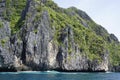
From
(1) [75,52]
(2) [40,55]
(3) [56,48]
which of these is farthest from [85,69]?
(2) [40,55]

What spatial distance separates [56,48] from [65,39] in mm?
10556

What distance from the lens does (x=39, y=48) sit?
167375 millimetres

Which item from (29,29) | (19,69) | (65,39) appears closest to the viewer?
(19,69)

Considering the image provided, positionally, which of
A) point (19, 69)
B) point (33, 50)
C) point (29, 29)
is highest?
point (29, 29)

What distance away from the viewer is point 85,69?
625 feet

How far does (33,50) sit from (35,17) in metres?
23.6

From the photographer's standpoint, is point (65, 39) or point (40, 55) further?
point (65, 39)

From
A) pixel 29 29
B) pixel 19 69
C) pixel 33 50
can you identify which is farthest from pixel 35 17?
pixel 19 69

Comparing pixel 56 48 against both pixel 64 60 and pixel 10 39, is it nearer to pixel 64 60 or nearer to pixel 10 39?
pixel 64 60

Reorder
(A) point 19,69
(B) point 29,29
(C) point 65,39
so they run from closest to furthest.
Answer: (A) point 19,69 → (B) point 29,29 → (C) point 65,39

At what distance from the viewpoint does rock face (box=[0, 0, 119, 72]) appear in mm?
157000

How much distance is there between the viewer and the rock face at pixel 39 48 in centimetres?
15700

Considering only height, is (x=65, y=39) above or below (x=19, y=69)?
above

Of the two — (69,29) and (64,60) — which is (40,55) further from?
(69,29)
